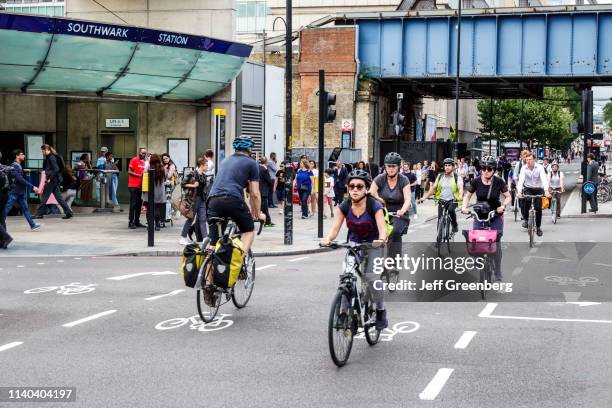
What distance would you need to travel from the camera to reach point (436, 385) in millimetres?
7020

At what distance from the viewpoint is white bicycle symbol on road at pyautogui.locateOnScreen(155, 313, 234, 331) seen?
941cm

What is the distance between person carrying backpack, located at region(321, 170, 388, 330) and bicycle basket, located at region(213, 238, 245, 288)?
150 cm

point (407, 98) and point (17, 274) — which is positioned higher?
point (407, 98)

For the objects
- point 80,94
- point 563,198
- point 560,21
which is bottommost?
point 563,198

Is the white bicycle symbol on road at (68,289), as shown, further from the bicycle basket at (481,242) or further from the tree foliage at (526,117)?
the tree foliage at (526,117)

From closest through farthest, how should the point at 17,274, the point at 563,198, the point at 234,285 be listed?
the point at 234,285
the point at 17,274
the point at 563,198

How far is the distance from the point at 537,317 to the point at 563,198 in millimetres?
31187

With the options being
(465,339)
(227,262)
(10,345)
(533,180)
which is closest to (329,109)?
(533,180)

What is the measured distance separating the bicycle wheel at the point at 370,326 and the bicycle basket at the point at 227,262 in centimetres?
170

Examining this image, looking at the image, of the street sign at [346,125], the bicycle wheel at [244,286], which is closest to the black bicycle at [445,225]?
the bicycle wheel at [244,286]

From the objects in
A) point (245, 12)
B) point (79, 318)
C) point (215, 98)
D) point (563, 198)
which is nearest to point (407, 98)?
point (563, 198)

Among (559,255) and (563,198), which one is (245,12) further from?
(559,255)

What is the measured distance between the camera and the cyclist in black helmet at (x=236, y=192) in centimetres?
1000

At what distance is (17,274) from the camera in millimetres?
13672
